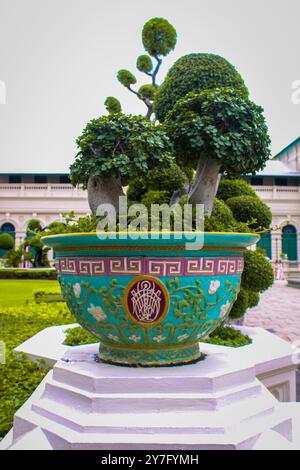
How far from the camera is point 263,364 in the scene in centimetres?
297

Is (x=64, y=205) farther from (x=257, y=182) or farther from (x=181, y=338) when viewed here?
(x=181, y=338)

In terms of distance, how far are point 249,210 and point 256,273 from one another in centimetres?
81

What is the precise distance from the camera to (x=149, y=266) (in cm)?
163

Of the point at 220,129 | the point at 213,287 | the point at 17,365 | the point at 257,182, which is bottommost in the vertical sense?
the point at 17,365

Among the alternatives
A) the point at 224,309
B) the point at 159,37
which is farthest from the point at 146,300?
the point at 159,37

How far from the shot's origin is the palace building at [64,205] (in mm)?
26281

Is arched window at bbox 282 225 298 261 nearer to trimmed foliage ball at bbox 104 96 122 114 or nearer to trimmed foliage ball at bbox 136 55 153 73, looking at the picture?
trimmed foliage ball at bbox 104 96 122 114

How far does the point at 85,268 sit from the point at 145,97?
208 inches

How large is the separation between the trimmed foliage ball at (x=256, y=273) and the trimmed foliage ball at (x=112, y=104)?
11.9 ft

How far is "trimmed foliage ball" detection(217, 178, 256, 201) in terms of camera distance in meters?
4.98

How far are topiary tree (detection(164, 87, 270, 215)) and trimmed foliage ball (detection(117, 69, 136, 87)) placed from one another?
4.42 m

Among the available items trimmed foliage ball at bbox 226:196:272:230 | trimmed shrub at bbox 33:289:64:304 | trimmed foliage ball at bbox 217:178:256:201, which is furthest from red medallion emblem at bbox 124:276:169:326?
trimmed shrub at bbox 33:289:64:304

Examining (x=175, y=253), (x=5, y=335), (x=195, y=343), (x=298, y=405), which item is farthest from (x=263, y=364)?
(x=5, y=335)
